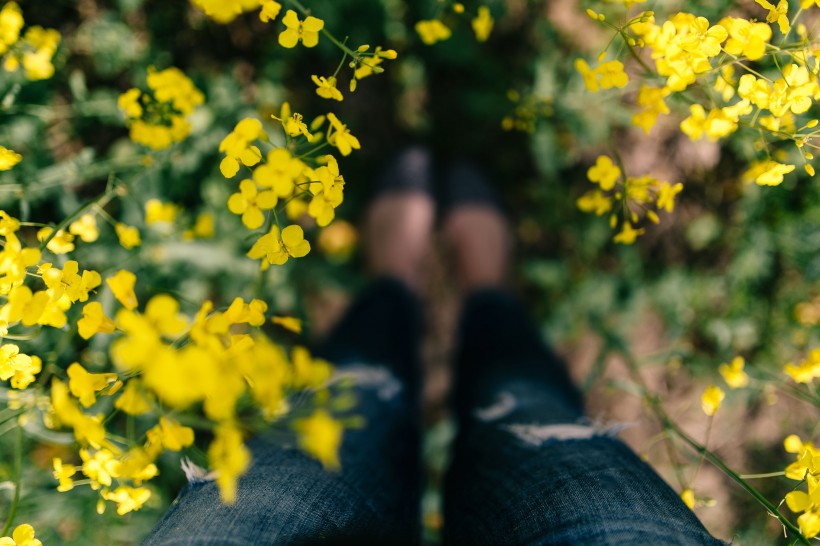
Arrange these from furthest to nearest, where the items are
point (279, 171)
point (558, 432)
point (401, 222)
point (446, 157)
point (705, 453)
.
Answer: point (446, 157)
point (401, 222)
point (558, 432)
point (705, 453)
point (279, 171)

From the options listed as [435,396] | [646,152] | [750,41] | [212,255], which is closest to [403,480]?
[212,255]

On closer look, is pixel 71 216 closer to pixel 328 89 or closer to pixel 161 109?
pixel 161 109

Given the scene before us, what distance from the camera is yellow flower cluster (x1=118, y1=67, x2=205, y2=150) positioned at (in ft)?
3.14

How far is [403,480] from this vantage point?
1.15 metres

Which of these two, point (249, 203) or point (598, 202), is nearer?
point (249, 203)

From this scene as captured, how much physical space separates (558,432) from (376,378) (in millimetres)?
464

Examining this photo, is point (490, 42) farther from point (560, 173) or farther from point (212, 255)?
point (212, 255)

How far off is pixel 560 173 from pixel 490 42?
471 mm

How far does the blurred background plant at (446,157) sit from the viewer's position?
978 millimetres

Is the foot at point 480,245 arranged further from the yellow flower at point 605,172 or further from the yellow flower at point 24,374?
the yellow flower at point 24,374

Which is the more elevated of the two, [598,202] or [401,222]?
[598,202]

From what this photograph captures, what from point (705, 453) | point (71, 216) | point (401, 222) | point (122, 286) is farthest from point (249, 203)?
point (401, 222)

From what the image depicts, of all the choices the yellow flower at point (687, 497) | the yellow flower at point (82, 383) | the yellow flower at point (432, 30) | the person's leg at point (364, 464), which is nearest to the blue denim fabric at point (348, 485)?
the person's leg at point (364, 464)

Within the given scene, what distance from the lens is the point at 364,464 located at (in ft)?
3.49
